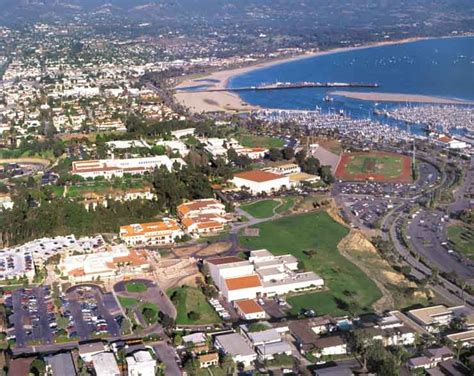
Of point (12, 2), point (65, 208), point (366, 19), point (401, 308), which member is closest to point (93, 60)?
point (65, 208)

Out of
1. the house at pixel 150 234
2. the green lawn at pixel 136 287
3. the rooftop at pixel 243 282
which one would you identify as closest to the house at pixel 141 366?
the rooftop at pixel 243 282

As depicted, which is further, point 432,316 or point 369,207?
point 369,207

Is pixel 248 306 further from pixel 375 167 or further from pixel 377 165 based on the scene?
pixel 377 165

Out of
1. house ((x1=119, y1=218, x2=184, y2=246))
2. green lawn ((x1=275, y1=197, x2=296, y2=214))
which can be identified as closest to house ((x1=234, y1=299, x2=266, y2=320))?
house ((x1=119, y1=218, x2=184, y2=246))

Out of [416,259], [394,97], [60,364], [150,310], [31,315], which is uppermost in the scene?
[60,364]

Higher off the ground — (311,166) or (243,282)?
(243,282)

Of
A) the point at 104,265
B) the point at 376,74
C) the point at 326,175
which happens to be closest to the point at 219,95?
the point at 376,74
